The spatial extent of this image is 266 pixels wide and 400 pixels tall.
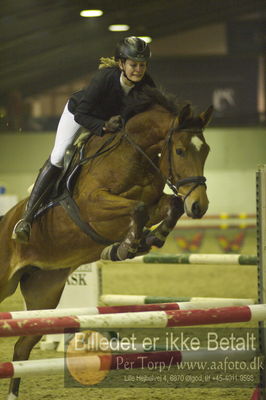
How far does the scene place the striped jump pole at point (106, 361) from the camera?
3.00 metres

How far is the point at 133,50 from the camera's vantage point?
367cm

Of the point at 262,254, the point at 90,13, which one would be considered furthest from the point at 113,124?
the point at 90,13

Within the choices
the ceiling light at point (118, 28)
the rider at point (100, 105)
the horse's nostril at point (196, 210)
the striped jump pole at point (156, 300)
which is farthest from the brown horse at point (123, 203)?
the ceiling light at point (118, 28)

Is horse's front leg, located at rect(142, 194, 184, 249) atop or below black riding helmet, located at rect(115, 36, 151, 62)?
below

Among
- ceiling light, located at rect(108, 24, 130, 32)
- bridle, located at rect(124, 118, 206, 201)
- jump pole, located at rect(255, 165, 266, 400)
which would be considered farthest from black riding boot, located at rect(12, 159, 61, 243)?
ceiling light, located at rect(108, 24, 130, 32)

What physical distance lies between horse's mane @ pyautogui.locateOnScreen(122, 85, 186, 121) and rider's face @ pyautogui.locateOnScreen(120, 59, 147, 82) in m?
0.16

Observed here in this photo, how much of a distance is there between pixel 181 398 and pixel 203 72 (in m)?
11.7

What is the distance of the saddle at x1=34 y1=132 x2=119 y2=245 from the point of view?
3920mm

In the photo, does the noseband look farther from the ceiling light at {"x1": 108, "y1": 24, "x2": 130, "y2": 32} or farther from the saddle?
the ceiling light at {"x1": 108, "y1": 24, "x2": 130, "y2": 32}

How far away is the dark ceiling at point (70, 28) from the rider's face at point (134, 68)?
6.09 m

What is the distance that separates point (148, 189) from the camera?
12.7ft

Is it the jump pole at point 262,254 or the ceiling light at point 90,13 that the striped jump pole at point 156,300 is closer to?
the jump pole at point 262,254

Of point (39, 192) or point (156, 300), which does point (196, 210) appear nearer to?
point (39, 192)

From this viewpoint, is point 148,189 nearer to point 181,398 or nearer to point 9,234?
point 9,234
